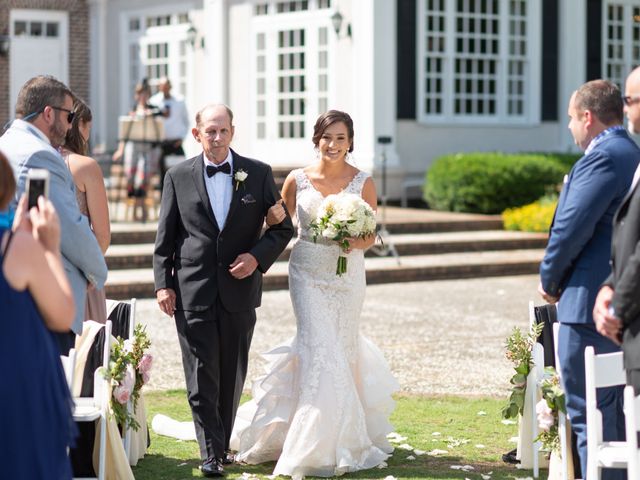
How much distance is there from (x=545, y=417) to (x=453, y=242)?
1114 centimetres

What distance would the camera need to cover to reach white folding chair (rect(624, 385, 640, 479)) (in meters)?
4.57

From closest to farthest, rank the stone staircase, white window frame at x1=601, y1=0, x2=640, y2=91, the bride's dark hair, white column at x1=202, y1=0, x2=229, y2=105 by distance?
the bride's dark hair, the stone staircase, white column at x1=202, y1=0, x2=229, y2=105, white window frame at x1=601, y1=0, x2=640, y2=91

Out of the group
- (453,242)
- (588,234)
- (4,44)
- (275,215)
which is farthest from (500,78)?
(588,234)

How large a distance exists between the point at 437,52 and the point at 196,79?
4.45 m

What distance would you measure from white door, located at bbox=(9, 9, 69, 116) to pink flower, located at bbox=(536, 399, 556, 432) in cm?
1936

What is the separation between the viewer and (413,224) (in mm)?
17875

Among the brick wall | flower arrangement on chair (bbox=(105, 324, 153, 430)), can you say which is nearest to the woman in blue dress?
flower arrangement on chair (bbox=(105, 324, 153, 430))

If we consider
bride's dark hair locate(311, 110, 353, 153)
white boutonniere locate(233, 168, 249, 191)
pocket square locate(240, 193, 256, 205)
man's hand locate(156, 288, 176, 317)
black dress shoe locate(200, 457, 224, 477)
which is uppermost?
bride's dark hair locate(311, 110, 353, 153)

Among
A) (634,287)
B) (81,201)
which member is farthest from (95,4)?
(634,287)

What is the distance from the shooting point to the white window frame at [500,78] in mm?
20484

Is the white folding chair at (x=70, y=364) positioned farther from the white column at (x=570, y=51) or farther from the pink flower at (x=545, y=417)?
the white column at (x=570, y=51)

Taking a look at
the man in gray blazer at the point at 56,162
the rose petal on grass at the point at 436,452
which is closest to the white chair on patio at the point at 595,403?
the rose petal on grass at the point at 436,452

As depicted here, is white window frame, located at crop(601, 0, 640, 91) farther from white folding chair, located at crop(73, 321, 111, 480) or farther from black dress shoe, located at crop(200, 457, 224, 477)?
white folding chair, located at crop(73, 321, 111, 480)

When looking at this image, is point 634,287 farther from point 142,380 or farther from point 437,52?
point 437,52
